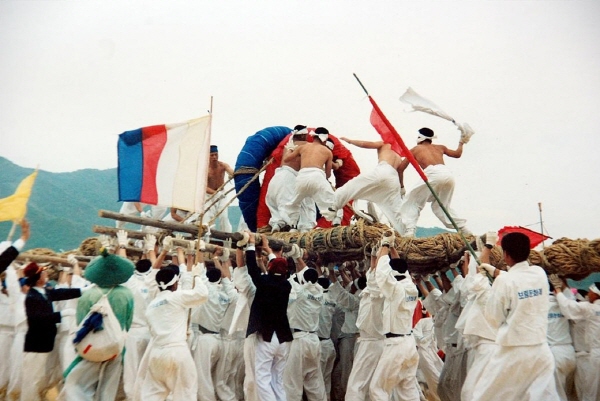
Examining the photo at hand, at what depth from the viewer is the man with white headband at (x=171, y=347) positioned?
264 inches

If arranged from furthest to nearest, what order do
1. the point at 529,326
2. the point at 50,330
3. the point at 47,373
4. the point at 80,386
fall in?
1. the point at 47,373
2. the point at 50,330
3. the point at 80,386
4. the point at 529,326

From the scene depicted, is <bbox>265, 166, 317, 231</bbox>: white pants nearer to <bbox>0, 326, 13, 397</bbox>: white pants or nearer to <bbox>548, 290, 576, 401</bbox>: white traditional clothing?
<bbox>548, 290, 576, 401</bbox>: white traditional clothing

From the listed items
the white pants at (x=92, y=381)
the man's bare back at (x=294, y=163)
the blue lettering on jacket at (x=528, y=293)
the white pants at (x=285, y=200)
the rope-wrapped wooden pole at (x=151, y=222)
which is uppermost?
the man's bare back at (x=294, y=163)

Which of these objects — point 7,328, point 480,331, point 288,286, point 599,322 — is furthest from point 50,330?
point 599,322

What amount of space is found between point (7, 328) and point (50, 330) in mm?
757

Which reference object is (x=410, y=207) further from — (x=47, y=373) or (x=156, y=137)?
(x=47, y=373)

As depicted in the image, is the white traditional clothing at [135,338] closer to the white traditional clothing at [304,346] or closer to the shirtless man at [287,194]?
the white traditional clothing at [304,346]

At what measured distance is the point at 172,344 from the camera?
22.1 ft

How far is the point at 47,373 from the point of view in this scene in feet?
26.6

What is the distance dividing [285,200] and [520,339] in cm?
643

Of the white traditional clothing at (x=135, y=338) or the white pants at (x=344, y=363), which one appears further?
the white pants at (x=344, y=363)

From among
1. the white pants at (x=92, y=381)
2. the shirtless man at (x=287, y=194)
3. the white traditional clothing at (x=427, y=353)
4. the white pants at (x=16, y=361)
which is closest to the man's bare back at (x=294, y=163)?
the shirtless man at (x=287, y=194)

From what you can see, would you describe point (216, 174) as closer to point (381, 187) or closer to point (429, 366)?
point (381, 187)

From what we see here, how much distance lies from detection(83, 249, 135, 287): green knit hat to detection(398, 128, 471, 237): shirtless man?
4.45 m
